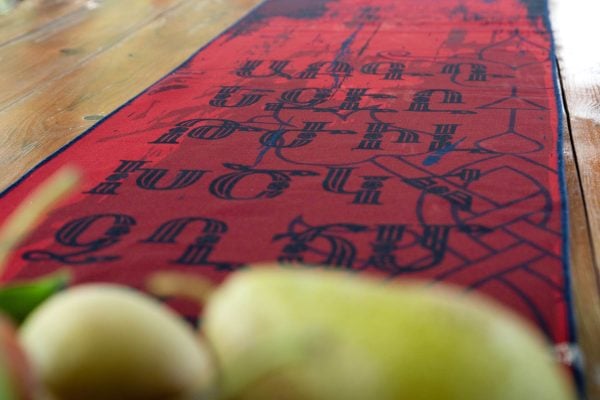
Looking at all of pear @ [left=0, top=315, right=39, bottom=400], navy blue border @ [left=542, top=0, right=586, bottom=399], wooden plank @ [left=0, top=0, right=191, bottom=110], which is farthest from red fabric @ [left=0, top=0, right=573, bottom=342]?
pear @ [left=0, top=315, right=39, bottom=400]

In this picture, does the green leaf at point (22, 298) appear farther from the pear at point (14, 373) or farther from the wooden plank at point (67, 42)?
the wooden plank at point (67, 42)

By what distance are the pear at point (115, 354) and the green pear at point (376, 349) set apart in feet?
0.06

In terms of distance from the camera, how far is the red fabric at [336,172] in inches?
32.5

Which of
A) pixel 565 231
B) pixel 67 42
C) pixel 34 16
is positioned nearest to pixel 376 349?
pixel 565 231

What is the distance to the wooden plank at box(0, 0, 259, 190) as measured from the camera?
49.8 inches

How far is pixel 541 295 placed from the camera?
0.73m

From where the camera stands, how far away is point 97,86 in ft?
5.20

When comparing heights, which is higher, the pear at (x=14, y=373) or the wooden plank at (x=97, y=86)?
the wooden plank at (x=97, y=86)

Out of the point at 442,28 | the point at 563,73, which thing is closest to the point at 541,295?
the point at 563,73

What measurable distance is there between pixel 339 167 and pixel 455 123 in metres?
0.25

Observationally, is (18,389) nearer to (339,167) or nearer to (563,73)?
(339,167)

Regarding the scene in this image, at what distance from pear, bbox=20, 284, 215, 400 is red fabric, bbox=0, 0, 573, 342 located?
343mm

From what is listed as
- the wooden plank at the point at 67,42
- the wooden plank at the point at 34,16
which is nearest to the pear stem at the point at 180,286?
the wooden plank at the point at 67,42

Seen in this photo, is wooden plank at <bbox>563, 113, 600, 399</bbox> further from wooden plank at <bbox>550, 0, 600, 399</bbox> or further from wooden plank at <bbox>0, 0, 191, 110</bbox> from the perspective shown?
wooden plank at <bbox>0, 0, 191, 110</bbox>
